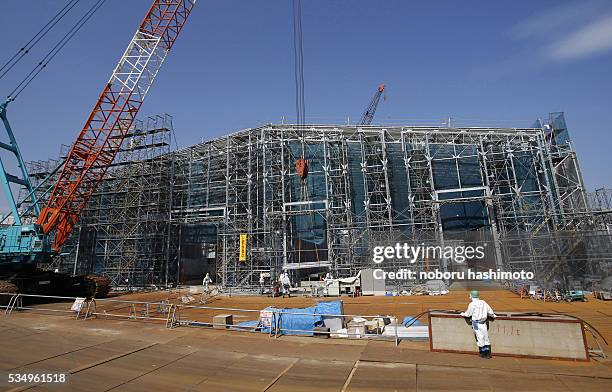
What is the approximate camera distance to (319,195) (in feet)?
109

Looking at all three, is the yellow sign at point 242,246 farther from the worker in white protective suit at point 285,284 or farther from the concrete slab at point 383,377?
the concrete slab at point 383,377

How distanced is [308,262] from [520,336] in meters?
24.5

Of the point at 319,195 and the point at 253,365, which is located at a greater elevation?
the point at 319,195

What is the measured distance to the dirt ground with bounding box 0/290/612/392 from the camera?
653cm

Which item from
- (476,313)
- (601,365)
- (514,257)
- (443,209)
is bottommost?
(601,365)

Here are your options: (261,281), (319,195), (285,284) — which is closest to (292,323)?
(285,284)

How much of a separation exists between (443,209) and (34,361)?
32659 millimetres

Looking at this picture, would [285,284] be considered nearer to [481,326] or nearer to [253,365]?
[253,365]

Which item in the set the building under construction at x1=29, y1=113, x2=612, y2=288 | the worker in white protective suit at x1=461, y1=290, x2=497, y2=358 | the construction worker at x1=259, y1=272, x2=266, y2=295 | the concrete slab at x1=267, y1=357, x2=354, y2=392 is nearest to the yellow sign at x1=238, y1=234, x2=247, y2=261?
the building under construction at x1=29, y1=113, x2=612, y2=288

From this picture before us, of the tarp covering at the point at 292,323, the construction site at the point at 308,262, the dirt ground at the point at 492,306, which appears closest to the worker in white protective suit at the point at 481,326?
the construction site at the point at 308,262

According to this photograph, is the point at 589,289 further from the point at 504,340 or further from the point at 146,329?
the point at 146,329

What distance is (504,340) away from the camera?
8.26m

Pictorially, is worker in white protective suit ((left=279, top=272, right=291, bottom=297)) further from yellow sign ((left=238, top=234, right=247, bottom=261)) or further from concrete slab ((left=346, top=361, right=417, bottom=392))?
concrete slab ((left=346, top=361, right=417, bottom=392))

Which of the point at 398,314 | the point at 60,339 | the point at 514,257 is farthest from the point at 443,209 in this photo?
the point at 60,339
